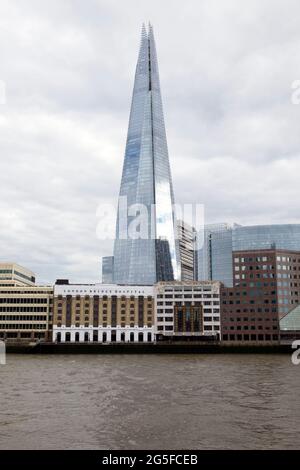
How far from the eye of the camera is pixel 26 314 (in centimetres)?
17100

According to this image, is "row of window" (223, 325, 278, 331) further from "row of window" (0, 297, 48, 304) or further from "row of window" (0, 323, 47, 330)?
"row of window" (0, 297, 48, 304)

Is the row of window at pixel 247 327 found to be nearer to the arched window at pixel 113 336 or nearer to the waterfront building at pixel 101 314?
the waterfront building at pixel 101 314

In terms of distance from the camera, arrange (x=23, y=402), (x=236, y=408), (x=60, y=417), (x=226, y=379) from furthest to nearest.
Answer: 1. (x=226, y=379)
2. (x=23, y=402)
3. (x=236, y=408)
4. (x=60, y=417)

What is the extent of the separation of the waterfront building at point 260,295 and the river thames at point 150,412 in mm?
98780

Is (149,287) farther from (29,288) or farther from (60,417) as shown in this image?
(60,417)

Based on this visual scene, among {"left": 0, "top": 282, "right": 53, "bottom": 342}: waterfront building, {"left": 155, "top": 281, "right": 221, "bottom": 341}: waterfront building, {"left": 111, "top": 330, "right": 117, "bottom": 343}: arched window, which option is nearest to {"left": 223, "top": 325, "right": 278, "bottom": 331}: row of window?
{"left": 155, "top": 281, "right": 221, "bottom": 341}: waterfront building

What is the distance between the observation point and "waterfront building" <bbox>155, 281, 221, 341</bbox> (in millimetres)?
166125

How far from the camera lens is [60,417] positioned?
3994 cm

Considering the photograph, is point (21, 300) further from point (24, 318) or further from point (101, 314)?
point (101, 314)

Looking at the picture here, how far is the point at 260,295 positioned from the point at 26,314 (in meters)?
78.7

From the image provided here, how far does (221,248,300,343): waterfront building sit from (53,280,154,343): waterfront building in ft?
88.0
